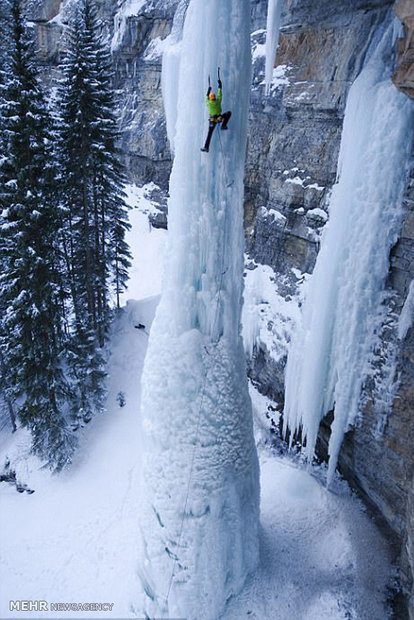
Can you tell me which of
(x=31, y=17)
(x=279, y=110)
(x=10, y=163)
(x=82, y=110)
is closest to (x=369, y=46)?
(x=279, y=110)

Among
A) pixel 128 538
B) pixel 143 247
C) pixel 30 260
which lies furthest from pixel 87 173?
pixel 143 247

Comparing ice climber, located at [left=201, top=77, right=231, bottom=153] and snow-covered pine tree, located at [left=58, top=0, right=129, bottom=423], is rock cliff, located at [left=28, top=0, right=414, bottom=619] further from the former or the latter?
snow-covered pine tree, located at [left=58, top=0, right=129, bottom=423]

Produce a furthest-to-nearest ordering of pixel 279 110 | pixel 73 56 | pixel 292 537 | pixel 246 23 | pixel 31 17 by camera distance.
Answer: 1. pixel 31 17
2. pixel 279 110
3. pixel 73 56
4. pixel 292 537
5. pixel 246 23

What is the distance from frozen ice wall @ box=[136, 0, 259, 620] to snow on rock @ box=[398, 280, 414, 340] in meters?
3.76

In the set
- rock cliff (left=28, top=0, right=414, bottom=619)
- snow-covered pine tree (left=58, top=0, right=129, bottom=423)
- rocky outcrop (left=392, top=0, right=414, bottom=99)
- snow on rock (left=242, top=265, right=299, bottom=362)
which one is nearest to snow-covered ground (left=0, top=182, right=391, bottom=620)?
rock cliff (left=28, top=0, right=414, bottom=619)

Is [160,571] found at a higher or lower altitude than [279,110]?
lower

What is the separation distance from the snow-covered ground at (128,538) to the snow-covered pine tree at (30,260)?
110cm

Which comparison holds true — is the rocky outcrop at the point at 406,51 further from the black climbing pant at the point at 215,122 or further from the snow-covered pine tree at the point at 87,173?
the snow-covered pine tree at the point at 87,173

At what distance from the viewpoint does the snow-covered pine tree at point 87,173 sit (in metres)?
11.4

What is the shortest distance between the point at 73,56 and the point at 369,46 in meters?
8.11

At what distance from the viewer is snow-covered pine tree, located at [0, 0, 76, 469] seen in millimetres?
9297

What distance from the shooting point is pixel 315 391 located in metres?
9.52

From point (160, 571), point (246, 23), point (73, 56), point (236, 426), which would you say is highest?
point (73, 56)

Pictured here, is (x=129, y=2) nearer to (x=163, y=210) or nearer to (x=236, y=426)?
(x=163, y=210)
